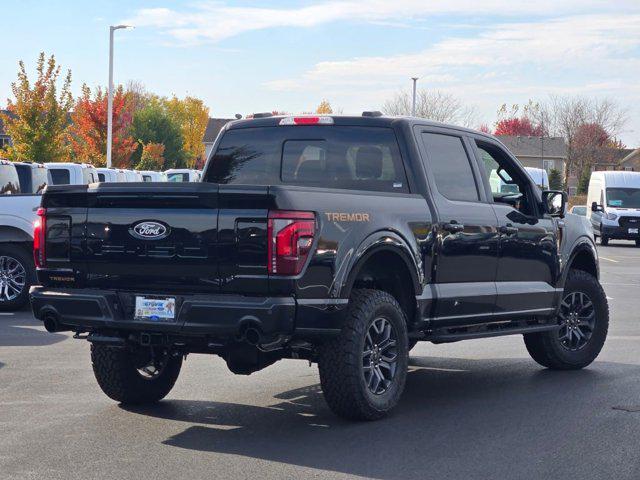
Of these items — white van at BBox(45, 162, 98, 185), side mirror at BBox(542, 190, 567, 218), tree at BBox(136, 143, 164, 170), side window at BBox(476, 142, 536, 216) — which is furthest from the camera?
tree at BBox(136, 143, 164, 170)

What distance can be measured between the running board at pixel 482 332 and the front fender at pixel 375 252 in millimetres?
572

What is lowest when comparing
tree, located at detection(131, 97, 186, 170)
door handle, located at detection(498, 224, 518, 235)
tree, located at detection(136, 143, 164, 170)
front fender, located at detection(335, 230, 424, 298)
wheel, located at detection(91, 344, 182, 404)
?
wheel, located at detection(91, 344, 182, 404)

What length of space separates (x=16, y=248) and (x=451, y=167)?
310 inches

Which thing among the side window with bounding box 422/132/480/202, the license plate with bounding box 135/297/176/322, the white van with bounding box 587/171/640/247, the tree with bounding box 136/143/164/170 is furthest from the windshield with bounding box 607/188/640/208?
the license plate with bounding box 135/297/176/322

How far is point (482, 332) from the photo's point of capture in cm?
930

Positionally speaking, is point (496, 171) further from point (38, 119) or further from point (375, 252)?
point (38, 119)

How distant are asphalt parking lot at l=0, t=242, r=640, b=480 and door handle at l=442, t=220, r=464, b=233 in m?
1.26

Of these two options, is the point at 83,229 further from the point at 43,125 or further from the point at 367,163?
the point at 43,125

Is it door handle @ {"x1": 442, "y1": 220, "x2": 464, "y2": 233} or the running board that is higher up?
door handle @ {"x1": 442, "y1": 220, "x2": 464, "y2": 233}

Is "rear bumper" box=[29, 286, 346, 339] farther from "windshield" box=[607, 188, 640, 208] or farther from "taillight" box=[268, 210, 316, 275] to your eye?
"windshield" box=[607, 188, 640, 208]

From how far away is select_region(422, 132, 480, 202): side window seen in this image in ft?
29.5

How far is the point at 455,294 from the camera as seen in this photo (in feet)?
29.1

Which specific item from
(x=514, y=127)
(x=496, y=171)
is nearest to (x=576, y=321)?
(x=496, y=171)

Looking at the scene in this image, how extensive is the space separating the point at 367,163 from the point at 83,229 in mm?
2227
